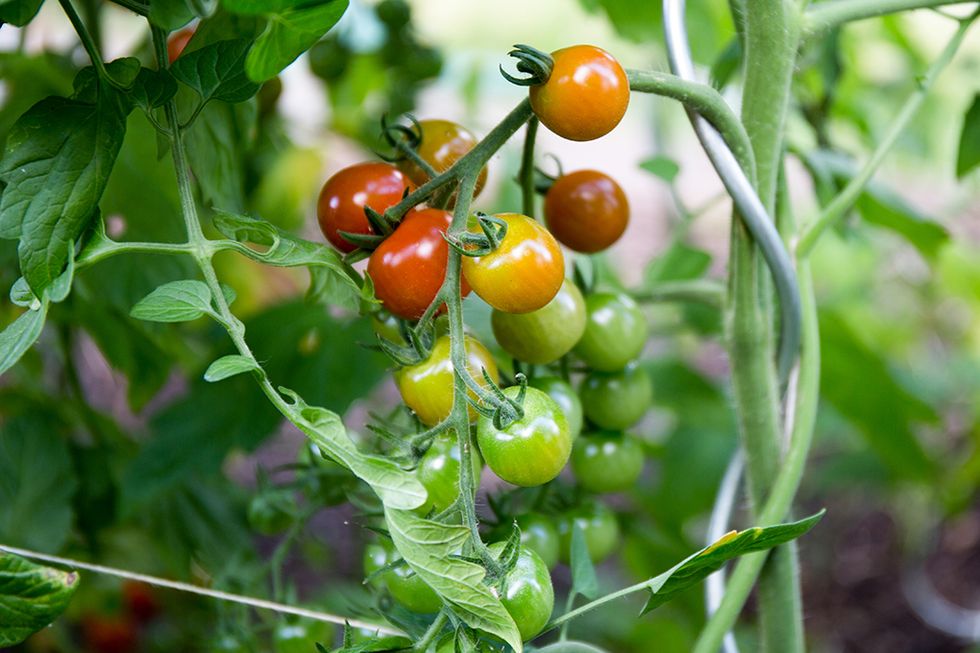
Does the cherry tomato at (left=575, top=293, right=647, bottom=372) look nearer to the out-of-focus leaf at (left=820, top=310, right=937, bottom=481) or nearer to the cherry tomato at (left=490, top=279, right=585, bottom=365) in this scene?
the cherry tomato at (left=490, top=279, right=585, bottom=365)

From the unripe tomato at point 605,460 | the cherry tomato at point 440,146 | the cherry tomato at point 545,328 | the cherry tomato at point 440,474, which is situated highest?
the cherry tomato at point 440,146

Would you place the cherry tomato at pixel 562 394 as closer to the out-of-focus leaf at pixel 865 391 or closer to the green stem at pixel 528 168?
the green stem at pixel 528 168

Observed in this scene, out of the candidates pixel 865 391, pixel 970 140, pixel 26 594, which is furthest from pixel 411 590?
pixel 865 391

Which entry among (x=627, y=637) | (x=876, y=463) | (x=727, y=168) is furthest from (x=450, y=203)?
(x=876, y=463)

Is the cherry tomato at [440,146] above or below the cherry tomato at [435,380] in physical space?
above

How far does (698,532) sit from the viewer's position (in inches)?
64.6

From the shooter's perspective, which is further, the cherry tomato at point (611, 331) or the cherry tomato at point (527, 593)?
the cherry tomato at point (611, 331)

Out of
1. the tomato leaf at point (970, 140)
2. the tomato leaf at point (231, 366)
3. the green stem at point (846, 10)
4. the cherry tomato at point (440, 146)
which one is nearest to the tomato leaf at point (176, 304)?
the tomato leaf at point (231, 366)

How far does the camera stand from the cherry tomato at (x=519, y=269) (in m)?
0.37

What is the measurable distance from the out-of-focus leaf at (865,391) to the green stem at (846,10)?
15.9 inches

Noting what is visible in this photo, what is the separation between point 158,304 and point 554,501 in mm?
261

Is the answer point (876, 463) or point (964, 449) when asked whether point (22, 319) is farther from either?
point (964, 449)

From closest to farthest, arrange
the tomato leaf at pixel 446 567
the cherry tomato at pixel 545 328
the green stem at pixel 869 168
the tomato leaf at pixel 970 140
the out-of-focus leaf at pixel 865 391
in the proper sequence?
the tomato leaf at pixel 446 567
the cherry tomato at pixel 545 328
the green stem at pixel 869 168
the tomato leaf at pixel 970 140
the out-of-focus leaf at pixel 865 391

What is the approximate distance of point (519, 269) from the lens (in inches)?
14.5
